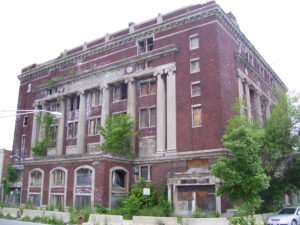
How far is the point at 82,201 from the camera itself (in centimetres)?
3456

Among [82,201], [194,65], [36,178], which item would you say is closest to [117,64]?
[194,65]

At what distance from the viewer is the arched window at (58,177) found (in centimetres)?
3725

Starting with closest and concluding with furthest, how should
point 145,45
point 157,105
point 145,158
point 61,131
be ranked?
point 145,158
point 157,105
point 145,45
point 61,131

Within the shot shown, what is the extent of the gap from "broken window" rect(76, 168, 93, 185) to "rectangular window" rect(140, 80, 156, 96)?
11.5m

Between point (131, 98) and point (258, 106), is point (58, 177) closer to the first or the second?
point (131, 98)

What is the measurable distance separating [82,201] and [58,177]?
5.06 m

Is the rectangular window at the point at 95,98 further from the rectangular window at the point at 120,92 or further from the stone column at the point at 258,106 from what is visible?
the stone column at the point at 258,106

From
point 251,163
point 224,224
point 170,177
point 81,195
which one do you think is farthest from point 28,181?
point 251,163

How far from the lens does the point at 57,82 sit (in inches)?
1932

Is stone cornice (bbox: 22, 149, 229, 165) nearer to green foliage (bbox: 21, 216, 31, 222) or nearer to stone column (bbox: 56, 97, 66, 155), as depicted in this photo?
stone column (bbox: 56, 97, 66, 155)

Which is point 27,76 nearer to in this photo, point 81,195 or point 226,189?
point 81,195

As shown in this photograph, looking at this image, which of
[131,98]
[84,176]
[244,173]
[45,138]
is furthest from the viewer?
[45,138]

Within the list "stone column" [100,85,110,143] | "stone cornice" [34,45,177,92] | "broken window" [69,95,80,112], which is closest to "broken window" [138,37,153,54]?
"stone cornice" [34,45,177,92]

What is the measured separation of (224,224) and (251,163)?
5689mm
